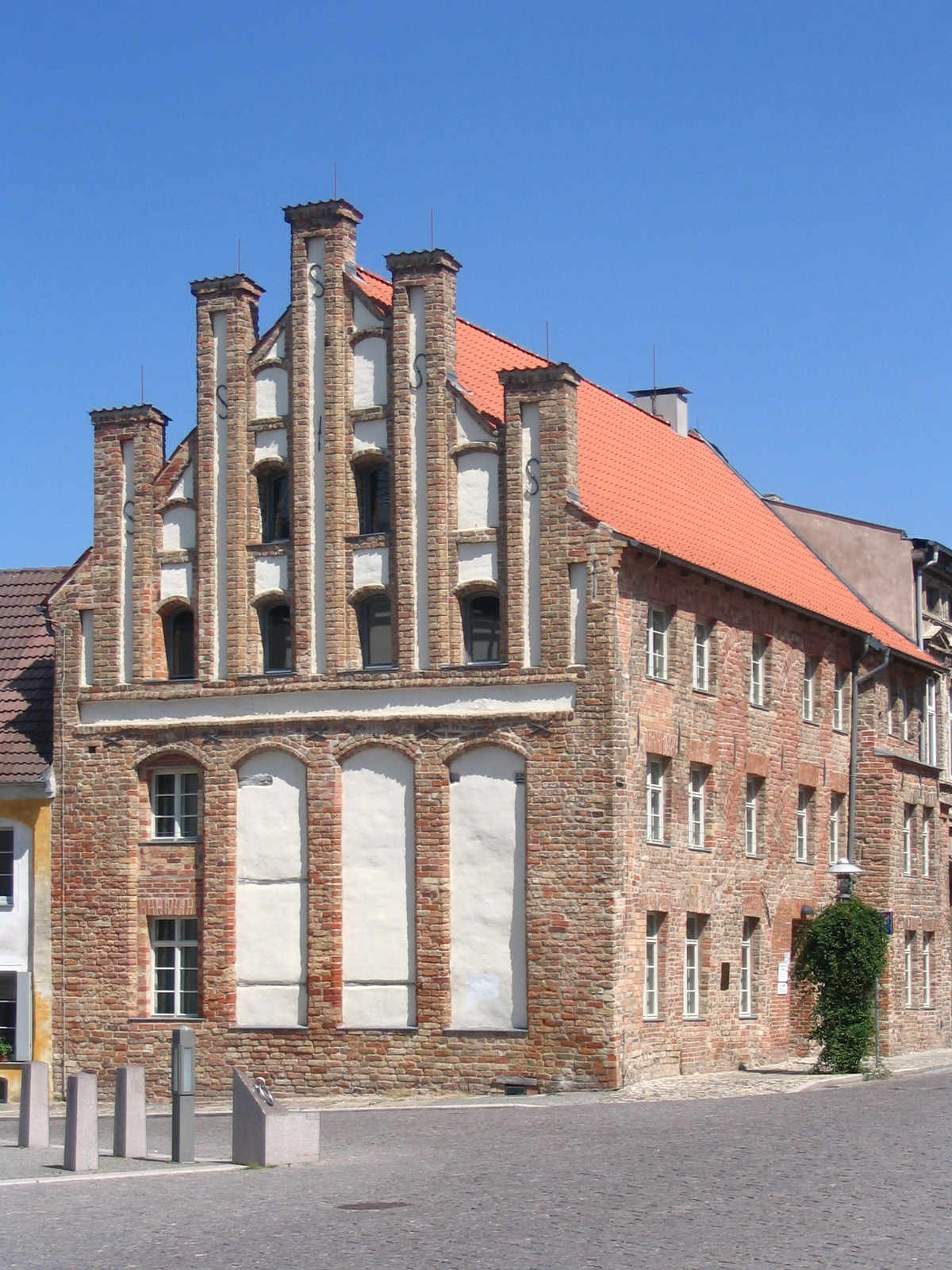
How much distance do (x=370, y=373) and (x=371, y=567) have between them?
3076 mm

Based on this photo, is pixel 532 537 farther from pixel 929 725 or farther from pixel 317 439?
pixel 929 725

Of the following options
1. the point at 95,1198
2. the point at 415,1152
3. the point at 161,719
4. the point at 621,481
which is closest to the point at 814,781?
the point at 621,481

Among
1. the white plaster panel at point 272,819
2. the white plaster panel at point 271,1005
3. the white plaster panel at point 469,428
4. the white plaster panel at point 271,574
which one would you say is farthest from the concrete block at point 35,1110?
the white plaster panel at point 469,428

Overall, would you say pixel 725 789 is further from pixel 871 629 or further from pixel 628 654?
pixel 871 629

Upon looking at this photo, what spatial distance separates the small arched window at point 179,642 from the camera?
113 ft

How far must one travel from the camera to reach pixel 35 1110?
23797 millimetres

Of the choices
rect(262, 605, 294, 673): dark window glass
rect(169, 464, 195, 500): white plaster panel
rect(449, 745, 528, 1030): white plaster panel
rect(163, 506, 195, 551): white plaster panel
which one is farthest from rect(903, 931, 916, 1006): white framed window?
rect(169, 464, 195, 500): white plaster panel

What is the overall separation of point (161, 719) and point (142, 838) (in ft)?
6.22

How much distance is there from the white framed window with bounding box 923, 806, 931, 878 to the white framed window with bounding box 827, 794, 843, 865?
11.5 feet

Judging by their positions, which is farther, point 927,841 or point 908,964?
point 927,841

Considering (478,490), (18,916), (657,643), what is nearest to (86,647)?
(18,916)

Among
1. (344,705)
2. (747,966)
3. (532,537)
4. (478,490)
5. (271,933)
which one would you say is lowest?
(747,966)

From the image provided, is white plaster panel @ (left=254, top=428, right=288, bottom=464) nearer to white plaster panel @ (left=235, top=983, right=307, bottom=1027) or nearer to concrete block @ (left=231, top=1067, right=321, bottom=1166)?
white plaster panel @ (left=235, top=983, right=307, bottom=1027)

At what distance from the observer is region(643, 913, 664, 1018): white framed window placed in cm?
3238
